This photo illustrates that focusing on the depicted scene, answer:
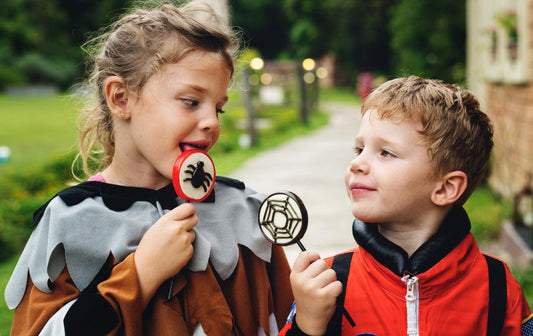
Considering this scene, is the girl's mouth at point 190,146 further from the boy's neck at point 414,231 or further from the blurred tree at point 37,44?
the blurred tree at point 37,44

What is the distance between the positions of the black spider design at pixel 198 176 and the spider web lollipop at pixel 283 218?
0.58ft

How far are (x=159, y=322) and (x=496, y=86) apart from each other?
25.3 ft

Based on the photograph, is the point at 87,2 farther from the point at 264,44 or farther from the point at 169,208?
the point at 169,208

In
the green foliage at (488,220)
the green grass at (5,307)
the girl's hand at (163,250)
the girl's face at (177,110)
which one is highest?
the girl's face at (177,110)

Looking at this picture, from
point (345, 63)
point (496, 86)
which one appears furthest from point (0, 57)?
point (496, 86)

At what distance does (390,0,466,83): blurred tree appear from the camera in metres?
12.2

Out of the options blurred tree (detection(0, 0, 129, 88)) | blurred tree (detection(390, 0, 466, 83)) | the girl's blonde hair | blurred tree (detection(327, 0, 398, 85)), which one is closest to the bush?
blurred tree (detection(0, 0, 129, 88))

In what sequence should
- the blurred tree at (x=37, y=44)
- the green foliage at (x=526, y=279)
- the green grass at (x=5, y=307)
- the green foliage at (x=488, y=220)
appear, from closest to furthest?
the green grass at (x=5, y=307) < the green foliage at (x=526, y=279) < the green foliage at (x=488, y=220) < the blurred tree at (x=37, y=44)

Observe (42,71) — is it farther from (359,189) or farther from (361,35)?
(359,189)

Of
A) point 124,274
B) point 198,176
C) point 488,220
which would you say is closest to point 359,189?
point 198,176

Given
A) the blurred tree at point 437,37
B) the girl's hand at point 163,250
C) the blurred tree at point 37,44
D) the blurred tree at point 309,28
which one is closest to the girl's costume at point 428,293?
the girl's hand at point 163,250

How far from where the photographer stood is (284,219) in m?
1.63

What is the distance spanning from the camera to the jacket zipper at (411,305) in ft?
5.33

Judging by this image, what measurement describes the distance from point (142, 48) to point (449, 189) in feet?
3.28
